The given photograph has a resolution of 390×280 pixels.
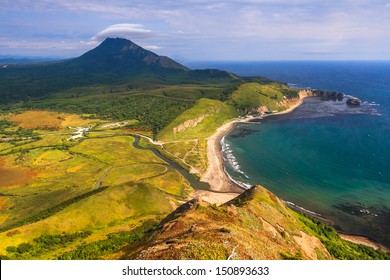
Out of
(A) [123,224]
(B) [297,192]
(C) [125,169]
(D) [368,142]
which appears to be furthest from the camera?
(D) [368,142]

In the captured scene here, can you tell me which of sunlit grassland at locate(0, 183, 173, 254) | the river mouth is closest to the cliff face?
sunlit grassland at locate(0, 183, 173, 254)

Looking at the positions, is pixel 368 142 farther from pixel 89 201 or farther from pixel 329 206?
pixel 89 201

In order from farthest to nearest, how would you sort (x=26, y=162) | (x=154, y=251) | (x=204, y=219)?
1. (x=26, y=162)
2. (x=204, y=219)
3. (x=154, y=251)

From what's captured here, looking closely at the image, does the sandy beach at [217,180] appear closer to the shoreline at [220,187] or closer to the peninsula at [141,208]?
the shoreline at [220,187]

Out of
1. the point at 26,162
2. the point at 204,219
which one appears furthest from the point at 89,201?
the point at 26,162

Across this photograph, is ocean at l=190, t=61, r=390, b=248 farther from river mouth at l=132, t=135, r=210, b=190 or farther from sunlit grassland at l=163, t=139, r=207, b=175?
river mouth at l=132, t=135, r=210, b=190

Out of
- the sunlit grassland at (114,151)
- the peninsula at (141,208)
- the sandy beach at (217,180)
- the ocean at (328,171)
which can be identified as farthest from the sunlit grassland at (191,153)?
the ocean at (328,171)

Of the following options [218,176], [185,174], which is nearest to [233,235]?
[218,176]

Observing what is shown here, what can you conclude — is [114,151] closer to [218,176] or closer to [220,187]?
[218,176]
